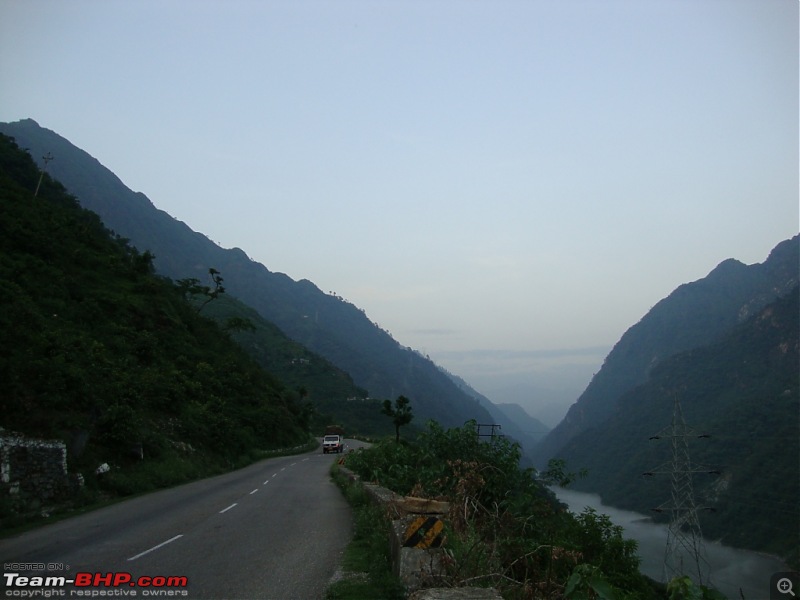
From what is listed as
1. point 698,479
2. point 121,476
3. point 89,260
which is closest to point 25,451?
point 121,476

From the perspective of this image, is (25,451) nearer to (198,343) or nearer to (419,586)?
(419,586)

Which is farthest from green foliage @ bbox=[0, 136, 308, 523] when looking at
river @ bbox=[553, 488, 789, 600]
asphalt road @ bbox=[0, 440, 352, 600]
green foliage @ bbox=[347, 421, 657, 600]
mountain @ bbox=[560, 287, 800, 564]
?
river @ bbox=[553, 488, 789, 600]

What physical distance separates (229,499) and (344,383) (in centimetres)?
10740

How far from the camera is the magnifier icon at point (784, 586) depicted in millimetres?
4891

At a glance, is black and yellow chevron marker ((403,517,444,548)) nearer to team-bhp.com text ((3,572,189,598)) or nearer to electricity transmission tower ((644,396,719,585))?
team-bhp.com text ((3,572,189,598))

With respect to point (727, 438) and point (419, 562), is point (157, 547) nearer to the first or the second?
point (419, 562)

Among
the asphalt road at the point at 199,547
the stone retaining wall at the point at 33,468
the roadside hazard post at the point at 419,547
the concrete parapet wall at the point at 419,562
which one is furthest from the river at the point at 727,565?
the roadside hazard post at the point at 419,547

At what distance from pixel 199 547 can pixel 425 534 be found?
188 inches

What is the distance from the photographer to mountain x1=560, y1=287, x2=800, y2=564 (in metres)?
66.0

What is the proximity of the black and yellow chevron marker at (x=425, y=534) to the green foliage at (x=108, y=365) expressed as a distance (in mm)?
10194

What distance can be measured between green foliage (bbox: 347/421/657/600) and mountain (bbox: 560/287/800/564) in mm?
18726

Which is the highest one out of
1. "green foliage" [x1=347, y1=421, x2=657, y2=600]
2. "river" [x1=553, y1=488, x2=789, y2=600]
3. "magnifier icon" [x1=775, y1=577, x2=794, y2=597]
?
"magnifier icon" [x1=775, y1=577, x2=794, y2=597]

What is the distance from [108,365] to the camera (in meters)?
24.5

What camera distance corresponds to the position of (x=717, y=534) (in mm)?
70125
